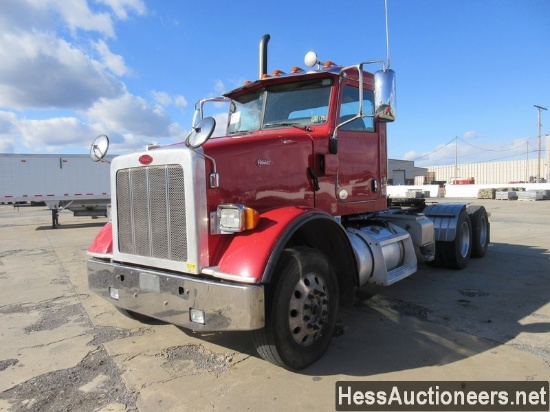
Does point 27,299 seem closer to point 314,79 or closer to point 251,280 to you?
point 251,280

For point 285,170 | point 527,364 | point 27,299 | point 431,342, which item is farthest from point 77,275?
point 527,364

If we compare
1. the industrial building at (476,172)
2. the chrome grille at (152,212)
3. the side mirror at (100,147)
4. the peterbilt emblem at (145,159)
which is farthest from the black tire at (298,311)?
the industrial building at (476,172)

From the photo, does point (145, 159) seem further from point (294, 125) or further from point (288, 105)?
point (288, 105)

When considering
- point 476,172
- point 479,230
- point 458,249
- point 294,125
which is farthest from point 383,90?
point 476,172

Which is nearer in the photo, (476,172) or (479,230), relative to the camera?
(479,230)

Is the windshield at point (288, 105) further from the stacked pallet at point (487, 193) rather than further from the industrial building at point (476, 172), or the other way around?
the industrial building at point (476, 172)

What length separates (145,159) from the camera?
3.39 metres

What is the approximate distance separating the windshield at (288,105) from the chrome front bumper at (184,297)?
7.05ft

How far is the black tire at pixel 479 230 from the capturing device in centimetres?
778

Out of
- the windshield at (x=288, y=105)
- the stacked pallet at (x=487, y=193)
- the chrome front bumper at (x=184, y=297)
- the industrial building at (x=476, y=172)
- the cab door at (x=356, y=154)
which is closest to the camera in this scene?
the chrome front bumper at (x=184, y=297)

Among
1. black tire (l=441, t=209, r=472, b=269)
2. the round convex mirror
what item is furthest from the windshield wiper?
black tire (l=441, t=209, r=472, b=269)

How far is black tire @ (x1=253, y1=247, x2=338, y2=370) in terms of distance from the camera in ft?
10.2

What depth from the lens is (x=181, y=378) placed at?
3.21 metres

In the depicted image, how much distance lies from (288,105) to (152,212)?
6.71ft
